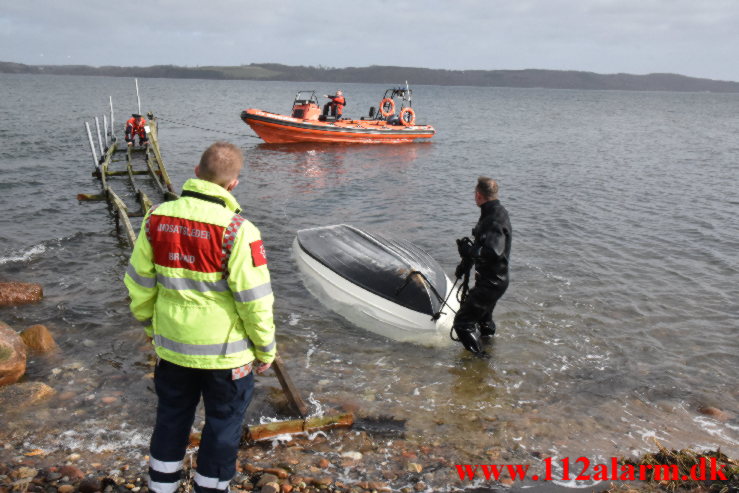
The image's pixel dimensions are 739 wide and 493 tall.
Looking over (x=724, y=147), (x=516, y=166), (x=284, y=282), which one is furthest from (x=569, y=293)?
(x=724, y=147)

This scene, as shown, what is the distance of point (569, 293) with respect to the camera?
10.2 metres

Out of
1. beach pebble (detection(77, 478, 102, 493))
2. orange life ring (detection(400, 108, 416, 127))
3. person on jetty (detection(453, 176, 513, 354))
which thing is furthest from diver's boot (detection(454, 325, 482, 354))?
orange life ring (detection(400, 108, 416, 127))

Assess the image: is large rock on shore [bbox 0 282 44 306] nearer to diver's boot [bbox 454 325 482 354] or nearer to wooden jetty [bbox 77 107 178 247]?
wooden jetty [bbox 77 107 178 247]

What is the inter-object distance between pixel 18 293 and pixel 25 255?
3.16 meters

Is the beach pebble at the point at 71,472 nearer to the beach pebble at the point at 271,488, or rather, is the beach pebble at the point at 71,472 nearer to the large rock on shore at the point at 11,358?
the beach pebble at the point at 271,488

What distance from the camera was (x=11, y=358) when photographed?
5949mm

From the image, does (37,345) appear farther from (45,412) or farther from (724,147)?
(724,147)

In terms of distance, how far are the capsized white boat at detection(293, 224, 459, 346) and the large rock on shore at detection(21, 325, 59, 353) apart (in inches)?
156

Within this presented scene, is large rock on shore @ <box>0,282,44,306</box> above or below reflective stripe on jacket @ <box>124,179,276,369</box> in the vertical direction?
below

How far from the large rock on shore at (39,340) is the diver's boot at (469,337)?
5.31 meters

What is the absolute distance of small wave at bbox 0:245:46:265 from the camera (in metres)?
10.9

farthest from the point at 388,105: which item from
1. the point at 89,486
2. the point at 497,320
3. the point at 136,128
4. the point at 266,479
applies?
the point at 89,486

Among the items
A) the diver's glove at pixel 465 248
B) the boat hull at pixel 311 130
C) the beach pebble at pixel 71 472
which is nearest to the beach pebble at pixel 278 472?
the beach pebble at pixel 71 472

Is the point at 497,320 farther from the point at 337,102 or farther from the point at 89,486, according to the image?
the point at 337,102
